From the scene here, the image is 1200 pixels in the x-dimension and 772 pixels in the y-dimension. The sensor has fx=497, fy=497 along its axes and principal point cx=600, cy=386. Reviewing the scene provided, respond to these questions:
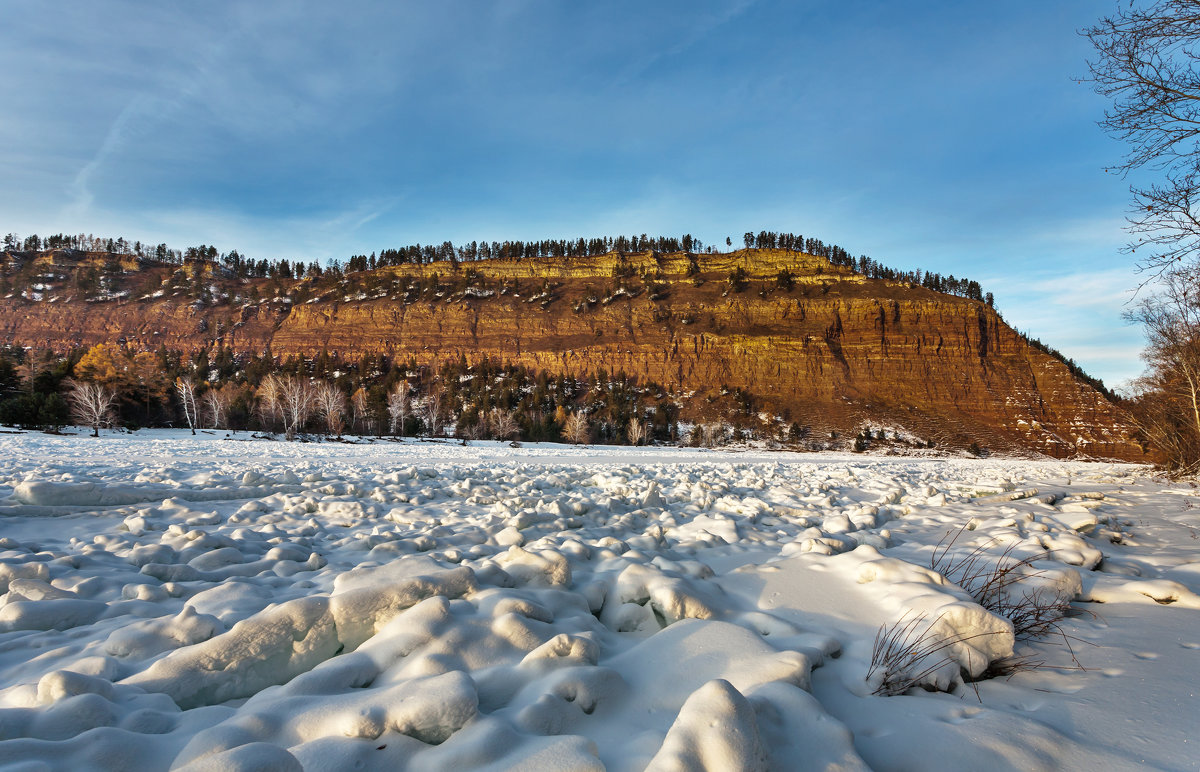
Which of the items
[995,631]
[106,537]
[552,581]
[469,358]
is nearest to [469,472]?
[106,537]

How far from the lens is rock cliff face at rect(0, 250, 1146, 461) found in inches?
3125

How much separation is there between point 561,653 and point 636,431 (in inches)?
2402

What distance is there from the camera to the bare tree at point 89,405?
34384mm

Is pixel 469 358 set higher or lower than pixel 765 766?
higher

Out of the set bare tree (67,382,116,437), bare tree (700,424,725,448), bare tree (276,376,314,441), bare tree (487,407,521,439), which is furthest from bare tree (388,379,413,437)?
bare tree (700,424,725,448)

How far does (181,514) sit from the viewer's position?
5.88 m

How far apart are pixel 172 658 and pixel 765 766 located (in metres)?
2.72

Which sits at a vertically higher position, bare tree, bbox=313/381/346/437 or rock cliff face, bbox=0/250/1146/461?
rock cliff face, bbox=0/250/1146/461

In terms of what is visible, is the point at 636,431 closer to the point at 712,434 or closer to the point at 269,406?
the point at 712,434

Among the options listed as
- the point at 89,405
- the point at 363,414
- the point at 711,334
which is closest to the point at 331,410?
the point at 363,414

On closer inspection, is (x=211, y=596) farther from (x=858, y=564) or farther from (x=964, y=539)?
(x=964, y=539)

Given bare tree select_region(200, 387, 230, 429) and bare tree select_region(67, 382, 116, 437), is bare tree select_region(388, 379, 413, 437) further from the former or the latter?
bare tree select_region(67, 382, 116, 437)

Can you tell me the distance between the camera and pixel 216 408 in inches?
2025

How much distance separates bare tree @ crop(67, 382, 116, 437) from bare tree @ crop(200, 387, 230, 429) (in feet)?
45.9
